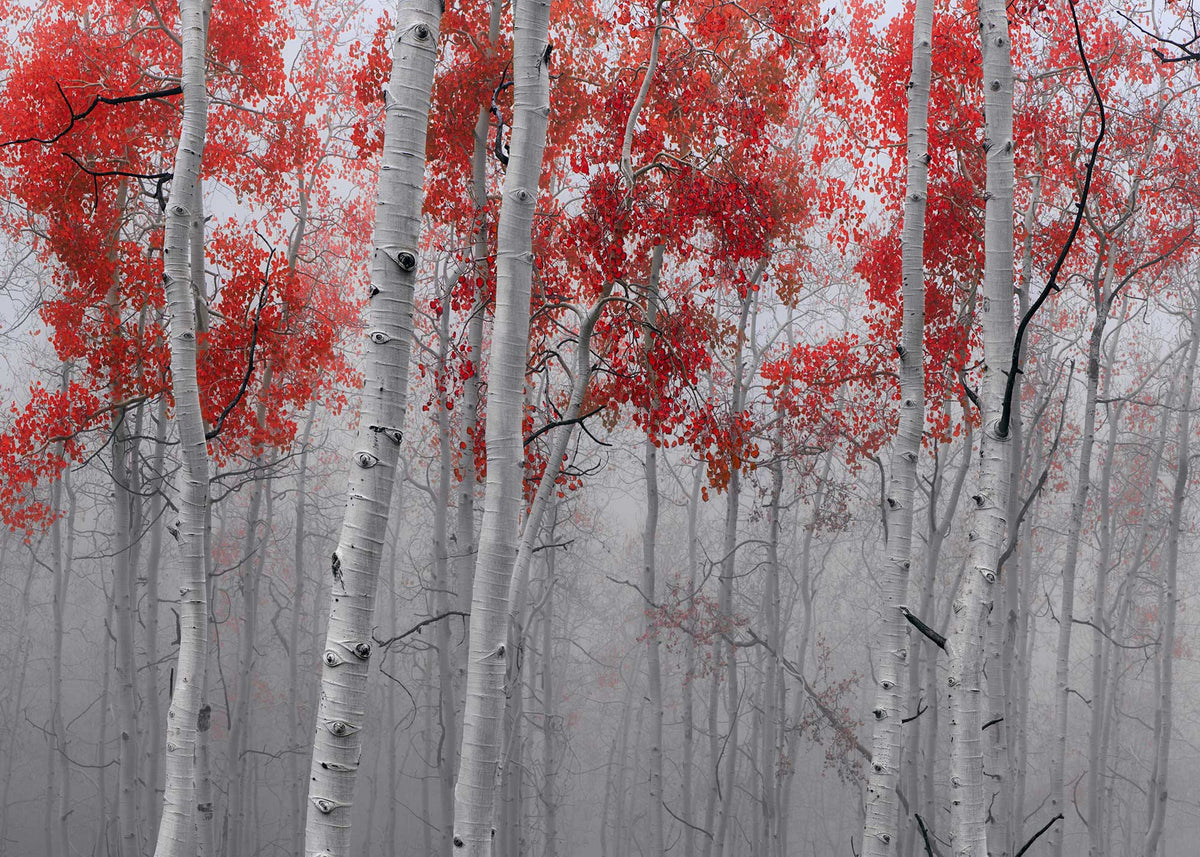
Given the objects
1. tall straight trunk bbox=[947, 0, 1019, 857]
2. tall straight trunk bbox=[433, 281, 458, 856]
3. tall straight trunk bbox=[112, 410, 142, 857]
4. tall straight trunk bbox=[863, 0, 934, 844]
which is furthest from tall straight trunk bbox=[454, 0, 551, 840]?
tall straight trunk bbox=[112, 410, 142, 857]

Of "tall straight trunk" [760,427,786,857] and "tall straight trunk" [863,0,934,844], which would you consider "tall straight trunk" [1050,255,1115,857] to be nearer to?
"tall straight trunk" [760,427,786,857]

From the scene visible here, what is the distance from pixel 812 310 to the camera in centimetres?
1612

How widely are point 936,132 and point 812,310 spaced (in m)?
6.87

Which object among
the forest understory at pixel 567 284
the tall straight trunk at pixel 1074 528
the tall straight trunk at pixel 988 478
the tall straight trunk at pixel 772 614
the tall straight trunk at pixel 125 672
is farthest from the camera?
the tall straight trunk at pixel 772 614

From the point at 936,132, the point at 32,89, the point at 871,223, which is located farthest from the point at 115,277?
the point at 871,223

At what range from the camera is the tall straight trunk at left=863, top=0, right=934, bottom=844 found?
455 cm

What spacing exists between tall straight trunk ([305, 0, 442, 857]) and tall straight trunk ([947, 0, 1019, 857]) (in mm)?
1963

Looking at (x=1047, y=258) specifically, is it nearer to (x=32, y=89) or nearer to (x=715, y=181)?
(x=715, y=181)

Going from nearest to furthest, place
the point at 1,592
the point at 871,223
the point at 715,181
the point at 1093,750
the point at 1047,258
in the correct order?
the point at 715,181
the point at 1047,258
the point at 1093,750
the point at 871,223
the point at 1,592

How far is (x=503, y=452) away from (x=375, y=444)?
778mm

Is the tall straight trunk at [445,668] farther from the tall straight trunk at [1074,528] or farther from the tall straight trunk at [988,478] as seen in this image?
the tall straight trunk at [1074,528]

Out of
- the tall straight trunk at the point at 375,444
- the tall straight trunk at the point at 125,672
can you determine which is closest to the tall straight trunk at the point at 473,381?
the tall straight trunk at the point at 125,672

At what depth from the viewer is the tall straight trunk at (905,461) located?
455 cm

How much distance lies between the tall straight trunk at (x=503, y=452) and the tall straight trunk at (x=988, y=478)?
1.64 meters
